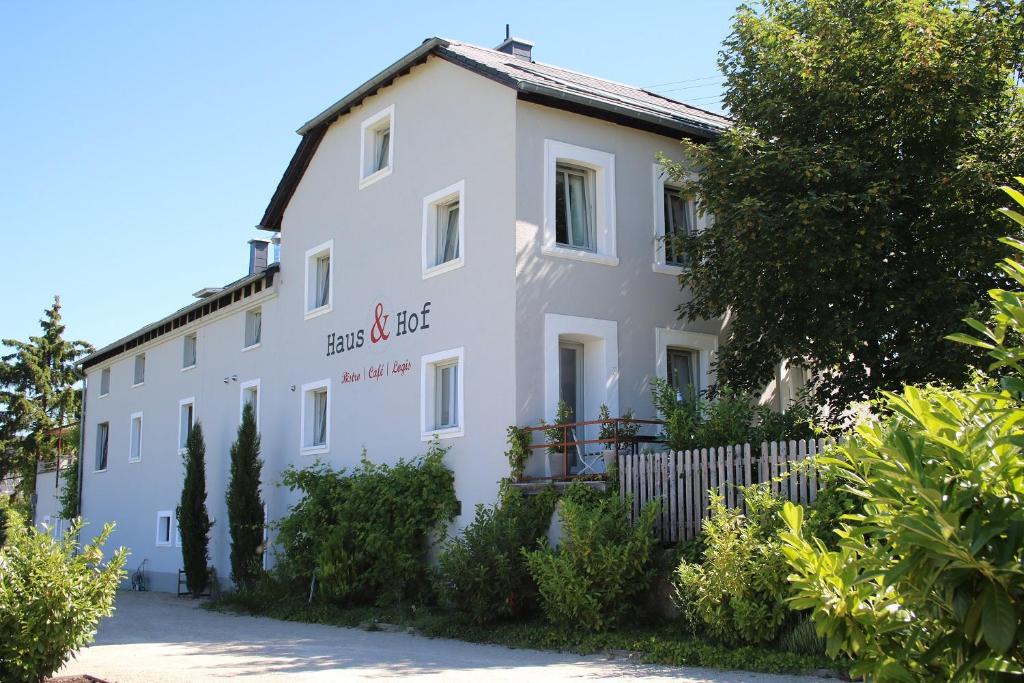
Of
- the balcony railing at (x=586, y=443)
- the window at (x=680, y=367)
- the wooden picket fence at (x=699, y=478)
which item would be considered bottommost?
the wooden picket fence at (x=699, y=478)

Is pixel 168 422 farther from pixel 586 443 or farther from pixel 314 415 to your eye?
pixel 586 443

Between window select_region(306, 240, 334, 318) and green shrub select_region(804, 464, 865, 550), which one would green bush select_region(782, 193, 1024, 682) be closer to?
green shrub select_region(804, 464, 865, 550)

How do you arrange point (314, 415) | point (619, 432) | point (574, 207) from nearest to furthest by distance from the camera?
point (619, 432) < point (574, 207) < point (314, 415)

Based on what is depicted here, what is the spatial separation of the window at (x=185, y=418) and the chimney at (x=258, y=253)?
18.1ft

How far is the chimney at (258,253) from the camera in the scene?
31828 mm

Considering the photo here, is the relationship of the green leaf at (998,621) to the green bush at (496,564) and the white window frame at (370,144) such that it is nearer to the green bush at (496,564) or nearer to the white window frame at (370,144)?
the green bush at (496,564)

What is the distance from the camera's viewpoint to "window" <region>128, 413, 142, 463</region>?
30.2 m

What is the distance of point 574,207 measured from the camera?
17469 mm

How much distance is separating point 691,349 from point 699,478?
5348mm

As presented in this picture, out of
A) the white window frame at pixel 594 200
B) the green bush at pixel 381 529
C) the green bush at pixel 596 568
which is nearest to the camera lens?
the green bush at pixel 596 568

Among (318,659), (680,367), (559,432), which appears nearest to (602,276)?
(680,367)

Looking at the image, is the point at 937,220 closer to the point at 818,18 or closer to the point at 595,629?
the point at 818,18

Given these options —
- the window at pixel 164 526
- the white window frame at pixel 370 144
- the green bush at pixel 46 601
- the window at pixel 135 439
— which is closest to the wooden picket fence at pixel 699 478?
the green bush at pixel 46 601

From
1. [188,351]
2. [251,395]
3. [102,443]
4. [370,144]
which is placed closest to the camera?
[370,144]
